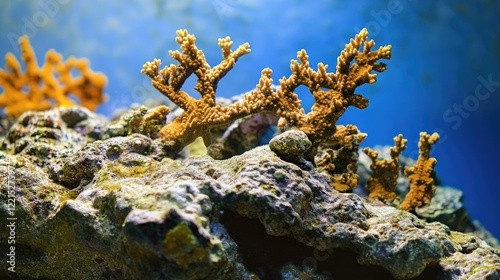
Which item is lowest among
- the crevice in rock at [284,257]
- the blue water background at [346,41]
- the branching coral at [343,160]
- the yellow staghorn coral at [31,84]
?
the crevice in rock at [284,257]

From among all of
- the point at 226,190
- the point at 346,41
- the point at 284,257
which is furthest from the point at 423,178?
the point at 346,41

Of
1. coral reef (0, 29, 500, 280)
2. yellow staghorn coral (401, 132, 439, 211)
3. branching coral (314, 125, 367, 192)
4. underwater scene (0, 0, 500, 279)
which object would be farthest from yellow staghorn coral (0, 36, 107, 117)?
yellow staghorn coral (401, 132, 439, 211)

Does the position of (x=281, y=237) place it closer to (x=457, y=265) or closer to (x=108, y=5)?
(x=457, y=265)

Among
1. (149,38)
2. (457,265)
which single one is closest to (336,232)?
(457,265)

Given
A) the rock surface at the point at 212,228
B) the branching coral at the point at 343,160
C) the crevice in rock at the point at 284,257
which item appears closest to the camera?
the rock surface at the point at 212,228

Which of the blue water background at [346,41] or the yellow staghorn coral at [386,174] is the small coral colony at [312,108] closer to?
the yellow staghorn coral at [386,174]

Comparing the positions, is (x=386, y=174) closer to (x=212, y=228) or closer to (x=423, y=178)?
(x=423, y=178)

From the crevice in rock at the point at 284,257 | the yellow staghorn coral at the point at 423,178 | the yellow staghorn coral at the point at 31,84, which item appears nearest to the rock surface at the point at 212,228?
the crevice in rock at the point at 284,257
